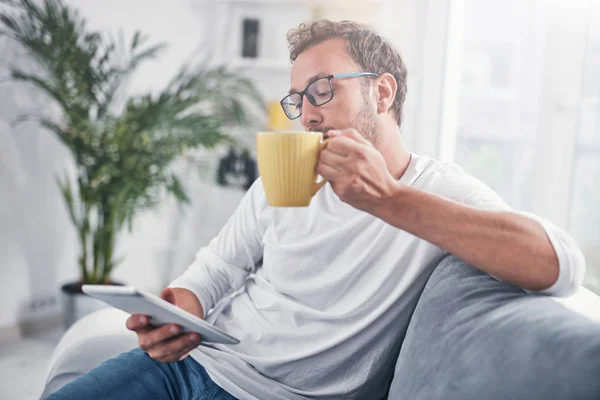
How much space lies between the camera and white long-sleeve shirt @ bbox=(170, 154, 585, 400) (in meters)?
1.13

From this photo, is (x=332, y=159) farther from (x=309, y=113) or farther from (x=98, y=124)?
(x=98, y=124)

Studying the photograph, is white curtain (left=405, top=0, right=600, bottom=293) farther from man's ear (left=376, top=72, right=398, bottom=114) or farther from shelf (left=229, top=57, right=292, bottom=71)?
man's ear (left=376, top=72, right=398, bottom=114)

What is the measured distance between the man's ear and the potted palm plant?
5.10 ft

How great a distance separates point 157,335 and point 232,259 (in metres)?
0.36

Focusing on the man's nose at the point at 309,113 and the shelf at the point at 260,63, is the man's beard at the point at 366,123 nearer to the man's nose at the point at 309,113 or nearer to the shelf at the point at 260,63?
the man's nose at the point at 309,113

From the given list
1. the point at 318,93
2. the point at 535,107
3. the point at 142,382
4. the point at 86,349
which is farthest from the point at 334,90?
the point at 535,107

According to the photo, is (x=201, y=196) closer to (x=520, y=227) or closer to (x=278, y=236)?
(x=278, y=236)

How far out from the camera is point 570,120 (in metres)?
2.54

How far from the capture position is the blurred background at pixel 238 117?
8.36 feet

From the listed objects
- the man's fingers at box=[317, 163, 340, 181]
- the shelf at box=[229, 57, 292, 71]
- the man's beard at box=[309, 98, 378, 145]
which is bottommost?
the man's fingers at box=[317, 163, 340, 181]

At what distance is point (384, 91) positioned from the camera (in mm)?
1324

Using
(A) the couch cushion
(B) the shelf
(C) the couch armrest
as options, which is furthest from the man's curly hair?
(B) the shelf

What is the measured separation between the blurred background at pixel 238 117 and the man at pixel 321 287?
126 cm

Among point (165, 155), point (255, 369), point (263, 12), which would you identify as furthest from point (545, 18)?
point (255, 369)
